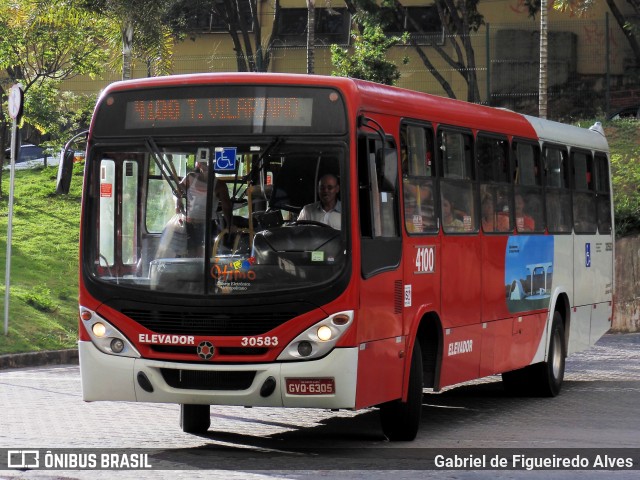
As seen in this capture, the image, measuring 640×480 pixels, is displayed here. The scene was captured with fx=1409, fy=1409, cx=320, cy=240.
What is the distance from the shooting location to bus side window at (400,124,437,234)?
39.2 feet

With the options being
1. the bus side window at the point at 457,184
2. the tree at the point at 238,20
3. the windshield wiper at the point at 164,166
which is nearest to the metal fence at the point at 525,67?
the tree at the point at 238,20

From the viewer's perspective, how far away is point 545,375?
16156mm

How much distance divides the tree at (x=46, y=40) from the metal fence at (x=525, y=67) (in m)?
6.08

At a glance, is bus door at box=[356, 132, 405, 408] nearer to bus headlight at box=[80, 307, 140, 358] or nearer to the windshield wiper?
the windshield wiper

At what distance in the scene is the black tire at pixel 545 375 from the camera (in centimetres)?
1617

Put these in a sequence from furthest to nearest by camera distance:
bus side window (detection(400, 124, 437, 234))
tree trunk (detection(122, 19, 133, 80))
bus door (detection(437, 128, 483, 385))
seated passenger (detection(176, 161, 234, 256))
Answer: tree trunk (detection(122, 19, 133, 80)), bus door (detection(437, 128, 483, 385)), bus side window (detection(400, 124, 437, 234)), seated passenger (detection(176, 161, 234, 256))

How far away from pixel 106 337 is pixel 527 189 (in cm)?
632

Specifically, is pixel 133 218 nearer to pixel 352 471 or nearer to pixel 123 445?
pixel 123 445

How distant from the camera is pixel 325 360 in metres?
10.3

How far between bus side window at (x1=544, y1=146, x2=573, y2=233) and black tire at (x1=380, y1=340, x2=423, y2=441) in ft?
16.5

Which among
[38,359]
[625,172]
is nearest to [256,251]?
[38,359]

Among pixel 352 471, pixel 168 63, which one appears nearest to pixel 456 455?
pixel 352 471

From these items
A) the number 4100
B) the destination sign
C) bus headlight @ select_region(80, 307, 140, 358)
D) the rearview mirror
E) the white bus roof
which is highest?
the white bus roof

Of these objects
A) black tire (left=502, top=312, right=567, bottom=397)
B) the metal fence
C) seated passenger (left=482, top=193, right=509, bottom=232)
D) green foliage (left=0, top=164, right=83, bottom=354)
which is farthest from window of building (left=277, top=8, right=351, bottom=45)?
seated passenger (left=482, top=193, right=509, bottom=232)
